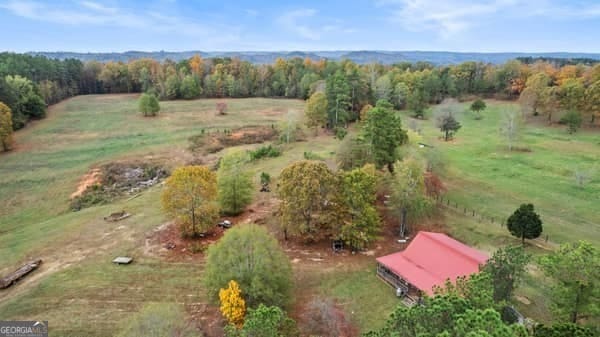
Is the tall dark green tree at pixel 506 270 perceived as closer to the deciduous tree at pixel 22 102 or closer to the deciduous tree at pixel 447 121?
the deciduous tree at pixel 447 121

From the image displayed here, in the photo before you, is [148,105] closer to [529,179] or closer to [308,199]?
[308,199]

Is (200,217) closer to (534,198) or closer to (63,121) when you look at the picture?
(534,198)

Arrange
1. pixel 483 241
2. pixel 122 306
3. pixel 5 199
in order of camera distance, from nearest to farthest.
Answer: pixel 122 306 < pixel 483 241 < pixel 5 199

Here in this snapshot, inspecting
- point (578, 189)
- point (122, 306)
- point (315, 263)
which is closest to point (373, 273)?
point (315, 263)

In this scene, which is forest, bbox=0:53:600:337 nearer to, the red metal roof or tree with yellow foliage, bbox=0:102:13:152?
tree with yellow foliage, bbox=0:102:13:152

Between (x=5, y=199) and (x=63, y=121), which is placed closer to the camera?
(x=5, y=199)

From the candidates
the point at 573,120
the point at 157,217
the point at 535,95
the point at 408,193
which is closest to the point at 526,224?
the point at 408,193
